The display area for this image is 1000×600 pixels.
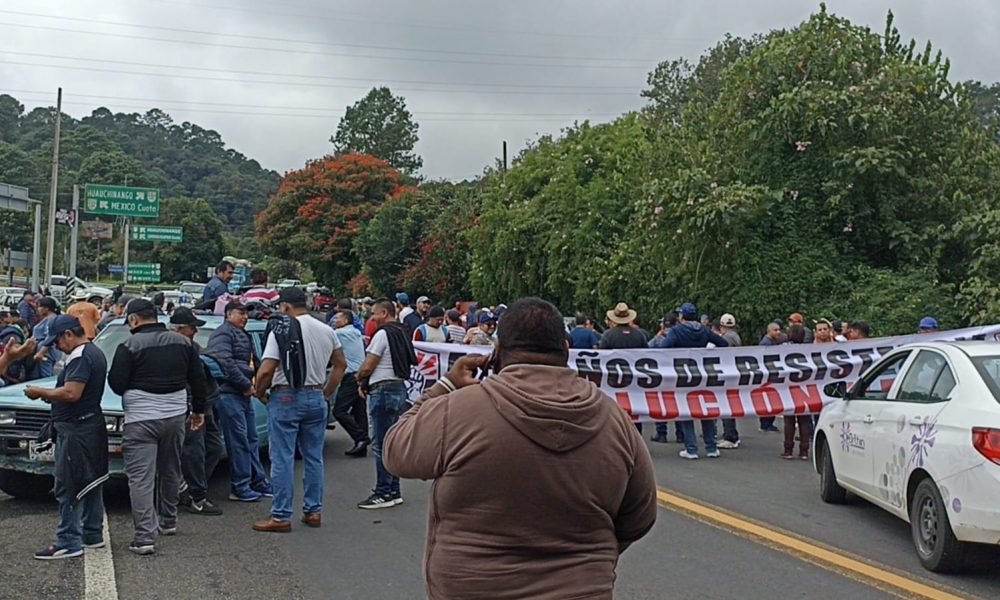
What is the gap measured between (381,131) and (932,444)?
76985 millimetres

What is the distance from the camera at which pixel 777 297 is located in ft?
65.6

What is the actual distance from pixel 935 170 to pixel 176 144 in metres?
130

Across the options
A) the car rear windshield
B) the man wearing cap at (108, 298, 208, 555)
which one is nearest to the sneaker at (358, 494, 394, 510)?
the man wearing cap at (108, 298, 208, 555)

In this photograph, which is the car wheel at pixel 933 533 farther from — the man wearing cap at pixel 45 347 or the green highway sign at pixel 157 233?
the green highway sign at pixel 157 233

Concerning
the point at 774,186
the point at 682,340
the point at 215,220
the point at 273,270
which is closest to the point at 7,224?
the point at 215,220

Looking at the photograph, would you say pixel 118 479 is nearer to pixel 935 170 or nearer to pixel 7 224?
pixel 935 170

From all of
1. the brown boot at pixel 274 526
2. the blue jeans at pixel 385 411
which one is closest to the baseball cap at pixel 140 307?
the brown boot at pixel 274 526

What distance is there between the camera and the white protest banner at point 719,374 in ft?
40.9

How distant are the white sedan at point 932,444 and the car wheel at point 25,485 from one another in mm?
7174

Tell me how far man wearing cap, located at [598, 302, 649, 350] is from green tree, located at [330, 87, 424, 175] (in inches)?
2701

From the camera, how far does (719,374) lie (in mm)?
12727

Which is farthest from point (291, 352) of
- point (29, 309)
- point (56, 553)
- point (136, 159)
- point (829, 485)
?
point (136, 159)

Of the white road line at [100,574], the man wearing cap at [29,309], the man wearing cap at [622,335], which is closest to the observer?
the white road line at [100,574]

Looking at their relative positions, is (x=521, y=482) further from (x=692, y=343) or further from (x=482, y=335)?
(x=692, y=343)
